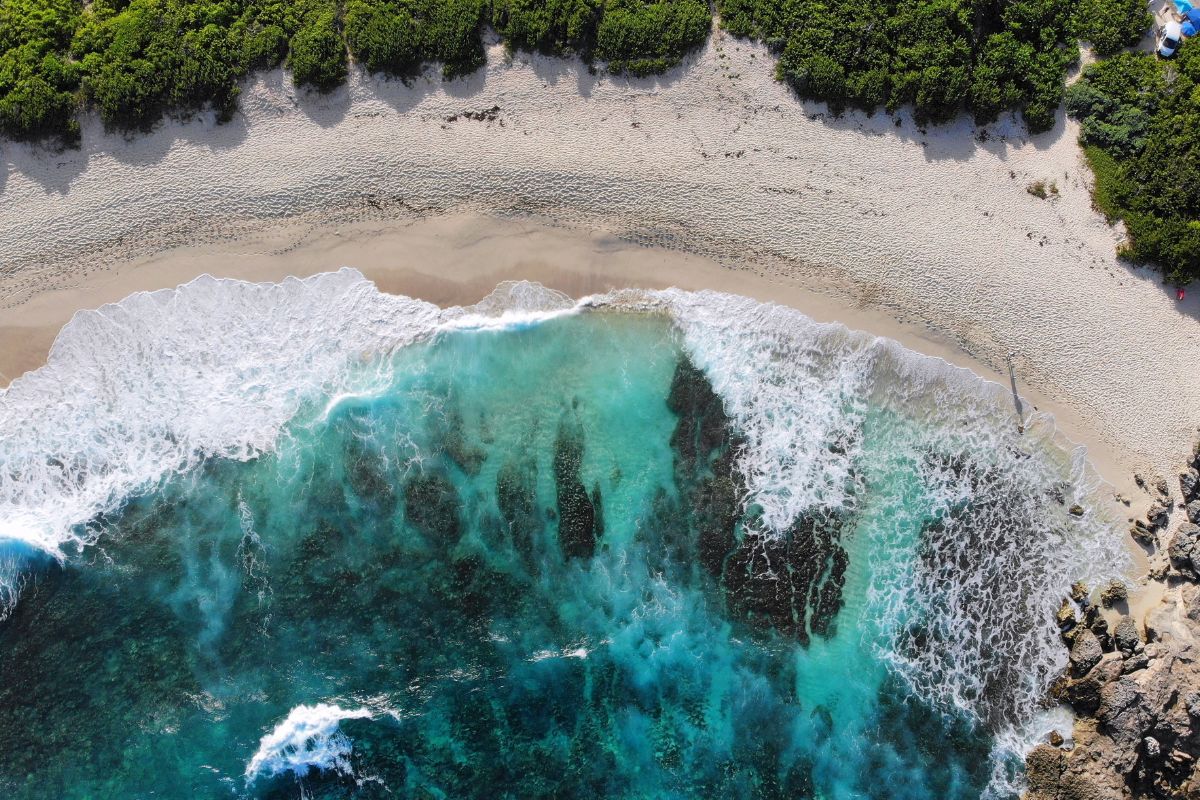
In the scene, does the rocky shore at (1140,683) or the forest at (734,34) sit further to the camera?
the forest at (734,34)

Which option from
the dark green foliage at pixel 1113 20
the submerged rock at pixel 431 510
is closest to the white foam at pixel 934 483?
the submerged rock at pixel 431 510

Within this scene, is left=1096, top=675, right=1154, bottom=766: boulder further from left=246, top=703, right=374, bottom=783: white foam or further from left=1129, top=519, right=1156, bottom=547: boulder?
left=246, top=703, right=374, bottom=783: white foam

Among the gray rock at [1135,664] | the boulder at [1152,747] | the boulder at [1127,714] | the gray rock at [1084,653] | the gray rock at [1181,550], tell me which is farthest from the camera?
the gray rock at [1181,550]

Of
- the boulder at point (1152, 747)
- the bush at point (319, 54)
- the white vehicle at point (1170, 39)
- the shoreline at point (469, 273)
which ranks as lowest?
the boulder at point (1152, 747)

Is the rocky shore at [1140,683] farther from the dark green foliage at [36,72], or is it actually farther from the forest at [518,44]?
the dark green foliage at [36,72]

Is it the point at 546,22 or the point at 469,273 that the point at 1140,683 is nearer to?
the point at 469,273

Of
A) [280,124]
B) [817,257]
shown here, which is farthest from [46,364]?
[817,257]

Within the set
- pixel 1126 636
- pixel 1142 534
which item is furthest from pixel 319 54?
pixel 1126 636

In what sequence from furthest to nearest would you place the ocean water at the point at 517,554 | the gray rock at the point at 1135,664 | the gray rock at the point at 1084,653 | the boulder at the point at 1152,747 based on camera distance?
the gray rock at the point at 1084,653, the gray rock at the point at 1135,664, the ocean water at the point at 517,554, the boulder at the point at 1152,747
